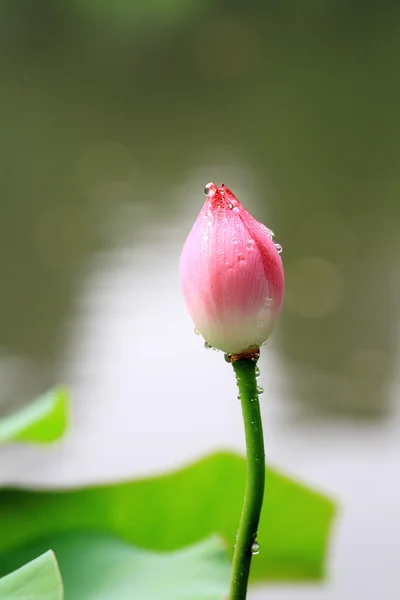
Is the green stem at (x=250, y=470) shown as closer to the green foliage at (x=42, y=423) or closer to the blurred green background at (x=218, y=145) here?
the green foliage at (x=42, y=423)

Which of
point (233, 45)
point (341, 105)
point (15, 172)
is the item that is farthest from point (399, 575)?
point (233, 45)

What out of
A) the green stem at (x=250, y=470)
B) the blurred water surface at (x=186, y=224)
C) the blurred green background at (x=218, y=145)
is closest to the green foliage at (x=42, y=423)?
the green stem at (x=250, y=470)

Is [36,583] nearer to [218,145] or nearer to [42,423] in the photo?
[42,423]

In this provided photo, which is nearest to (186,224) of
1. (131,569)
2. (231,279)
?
(131,569)

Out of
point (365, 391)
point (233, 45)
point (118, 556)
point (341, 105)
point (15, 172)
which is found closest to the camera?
point (118, 556)

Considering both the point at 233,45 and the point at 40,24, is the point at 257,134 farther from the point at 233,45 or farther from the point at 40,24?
the point at 40,24

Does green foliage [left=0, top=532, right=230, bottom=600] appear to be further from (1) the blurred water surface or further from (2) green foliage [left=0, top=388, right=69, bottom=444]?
(1) the blurred water surface

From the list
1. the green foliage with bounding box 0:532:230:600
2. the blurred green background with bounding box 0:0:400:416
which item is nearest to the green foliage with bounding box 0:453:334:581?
the green foliage with bounding box 0:532:230:600
